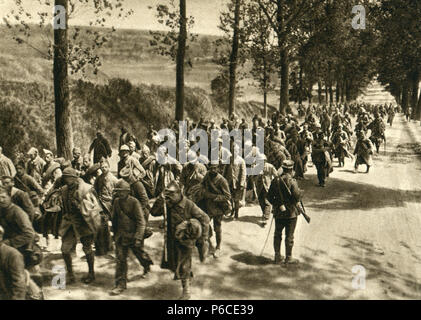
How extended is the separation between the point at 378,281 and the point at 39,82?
1628cm

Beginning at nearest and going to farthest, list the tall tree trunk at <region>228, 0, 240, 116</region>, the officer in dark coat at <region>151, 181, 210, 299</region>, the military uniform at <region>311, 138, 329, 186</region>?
the officer in dark coat at <region>151, 181, 210, 299</region> → the military uniform at <region>311, 138, 329, 186</region> → the tall tree trunk at <region>228, 0, 240, 116</region>

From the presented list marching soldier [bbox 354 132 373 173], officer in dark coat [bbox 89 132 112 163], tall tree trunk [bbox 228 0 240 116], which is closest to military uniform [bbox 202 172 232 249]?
officer in dark coat [bbox 89 132 112 163]

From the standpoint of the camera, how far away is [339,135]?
1916 cm

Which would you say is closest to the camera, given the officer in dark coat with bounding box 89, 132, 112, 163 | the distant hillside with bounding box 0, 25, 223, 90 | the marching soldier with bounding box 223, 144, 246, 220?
the marching soldier with bounding box 223, 144, 246, 220

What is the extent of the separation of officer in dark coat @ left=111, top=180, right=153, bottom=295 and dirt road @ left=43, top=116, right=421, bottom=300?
15.6 inches

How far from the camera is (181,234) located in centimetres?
712

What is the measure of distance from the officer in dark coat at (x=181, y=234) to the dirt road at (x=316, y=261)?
483mm

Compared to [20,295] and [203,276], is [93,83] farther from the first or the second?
[20,295]

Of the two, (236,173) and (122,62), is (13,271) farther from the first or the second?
(122,62)

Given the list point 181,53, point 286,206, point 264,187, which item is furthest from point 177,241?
point 181,53

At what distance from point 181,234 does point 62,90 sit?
6927 millimetres

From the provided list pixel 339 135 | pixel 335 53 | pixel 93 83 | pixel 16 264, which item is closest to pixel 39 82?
pixel 93 83

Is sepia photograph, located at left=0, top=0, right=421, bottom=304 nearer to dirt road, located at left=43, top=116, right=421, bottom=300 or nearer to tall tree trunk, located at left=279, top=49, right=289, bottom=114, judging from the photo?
dirt road, located at left=43, top=116, right=421, bottom=300

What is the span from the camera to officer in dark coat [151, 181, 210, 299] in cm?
714
